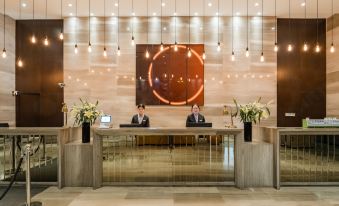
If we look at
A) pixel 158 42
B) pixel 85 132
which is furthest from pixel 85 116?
pixel 158 42

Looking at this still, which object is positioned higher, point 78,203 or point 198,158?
point 198,158

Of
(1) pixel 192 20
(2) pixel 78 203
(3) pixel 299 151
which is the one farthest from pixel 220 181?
(1) pixel 192 20

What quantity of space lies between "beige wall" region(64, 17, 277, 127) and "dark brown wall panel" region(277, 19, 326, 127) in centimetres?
46

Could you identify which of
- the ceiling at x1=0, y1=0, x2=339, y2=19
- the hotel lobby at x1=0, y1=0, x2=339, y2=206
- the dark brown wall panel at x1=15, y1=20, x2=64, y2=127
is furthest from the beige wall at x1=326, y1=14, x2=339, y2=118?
the dark brown wall panel at x1=15, y1=20, x2=64, y2=127

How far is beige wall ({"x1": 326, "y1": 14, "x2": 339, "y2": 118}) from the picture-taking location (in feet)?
32.5

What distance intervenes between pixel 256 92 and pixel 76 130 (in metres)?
6.38

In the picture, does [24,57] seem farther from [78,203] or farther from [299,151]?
[299,151]

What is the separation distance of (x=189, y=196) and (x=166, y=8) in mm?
6448

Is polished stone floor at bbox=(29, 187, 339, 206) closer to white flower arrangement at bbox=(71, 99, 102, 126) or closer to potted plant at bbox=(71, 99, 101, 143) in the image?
potted plant at bbox=(71, 99, 101, 143)

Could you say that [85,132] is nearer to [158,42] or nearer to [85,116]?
[85,116]

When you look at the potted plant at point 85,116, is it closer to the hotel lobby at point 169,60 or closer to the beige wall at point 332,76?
the hotel lobby at point 169,60

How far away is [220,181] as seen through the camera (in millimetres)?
5238

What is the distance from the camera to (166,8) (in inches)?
373

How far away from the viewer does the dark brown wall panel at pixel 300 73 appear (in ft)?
34.2
